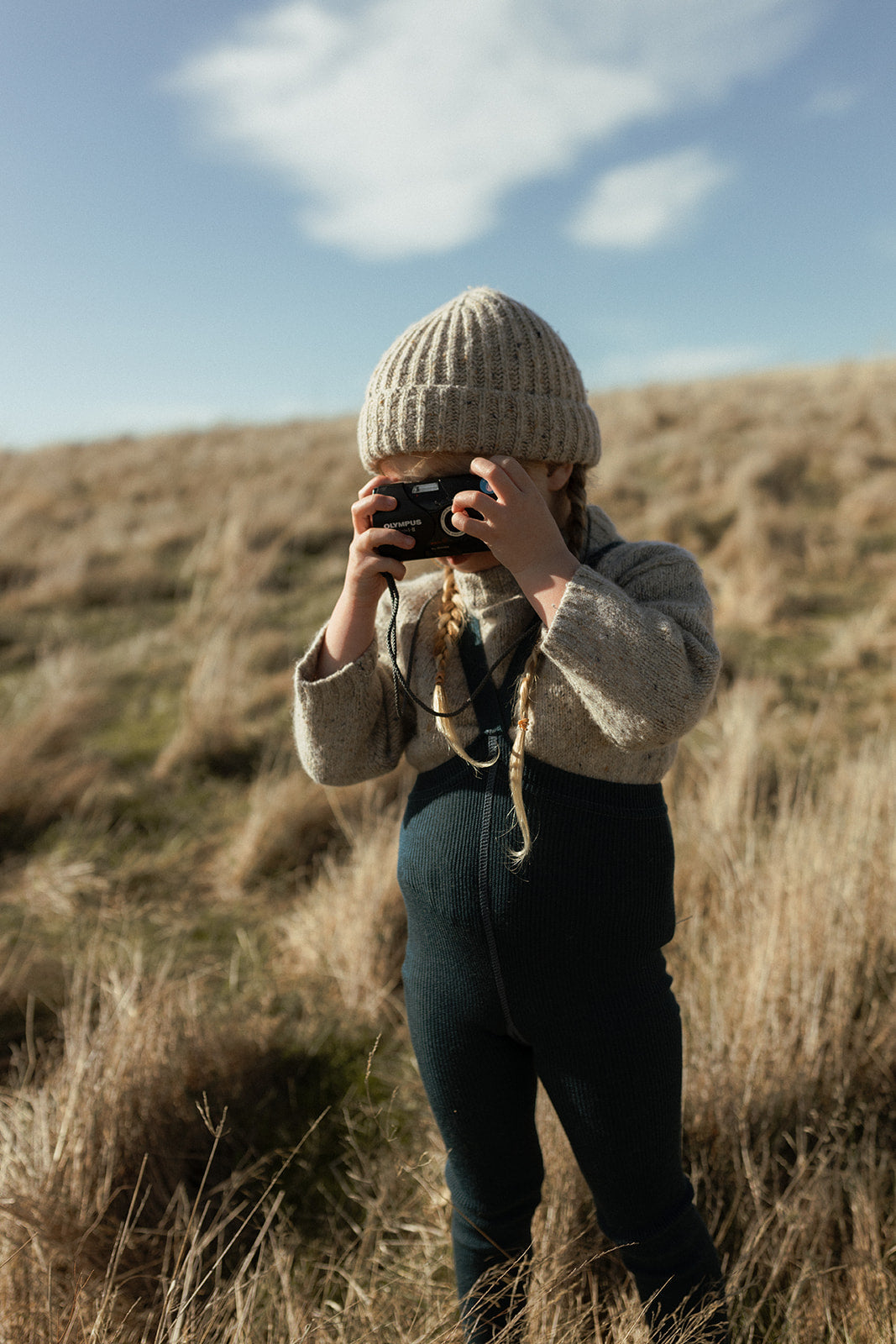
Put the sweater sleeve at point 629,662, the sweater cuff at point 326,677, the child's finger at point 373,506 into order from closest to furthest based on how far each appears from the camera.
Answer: the sweater sleeve at point 629,662
the child's finger at point 373,506
the sweater cuff at point 326,677

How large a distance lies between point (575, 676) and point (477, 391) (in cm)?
44

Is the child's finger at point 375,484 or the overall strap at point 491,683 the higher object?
the child's finger at point 375,484

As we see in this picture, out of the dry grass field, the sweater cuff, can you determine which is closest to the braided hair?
the sweater cuff

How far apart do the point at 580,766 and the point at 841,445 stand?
10046 millimetres

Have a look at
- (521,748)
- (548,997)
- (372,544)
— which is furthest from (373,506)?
(548,997)

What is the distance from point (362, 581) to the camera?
1.29 meters

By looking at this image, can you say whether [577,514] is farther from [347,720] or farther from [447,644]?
[347,720]

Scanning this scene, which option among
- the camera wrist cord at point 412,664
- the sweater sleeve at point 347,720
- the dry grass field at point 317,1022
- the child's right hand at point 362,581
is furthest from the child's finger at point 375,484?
the dry grass field at point 317,1022

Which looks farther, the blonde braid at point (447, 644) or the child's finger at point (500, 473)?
the blonde braid at point (447, 644)

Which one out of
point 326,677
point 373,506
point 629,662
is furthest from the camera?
point 326,677

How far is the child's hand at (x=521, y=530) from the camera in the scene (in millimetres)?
1148

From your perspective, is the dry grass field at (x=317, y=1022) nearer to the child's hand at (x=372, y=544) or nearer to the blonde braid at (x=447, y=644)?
the blonde braid at (x=447, y=644)

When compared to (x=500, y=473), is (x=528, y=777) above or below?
below

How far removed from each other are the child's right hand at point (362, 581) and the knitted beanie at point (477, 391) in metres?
0.11
